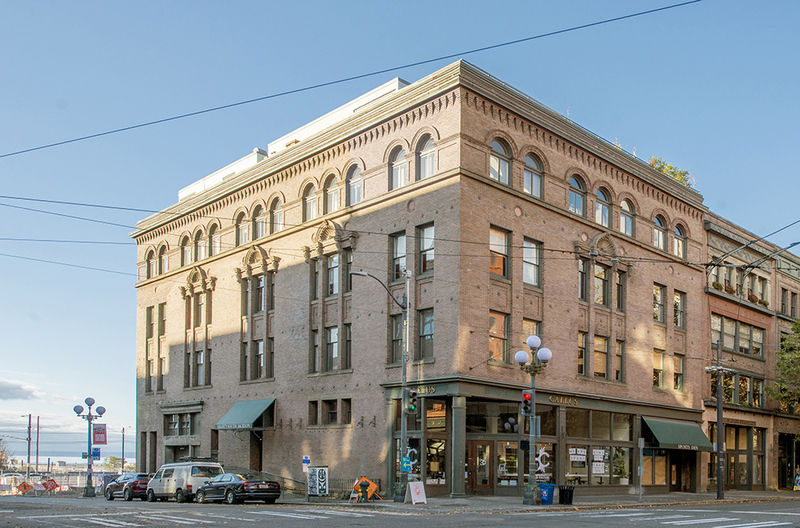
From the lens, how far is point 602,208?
41375mm

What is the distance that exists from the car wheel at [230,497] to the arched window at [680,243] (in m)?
27.4

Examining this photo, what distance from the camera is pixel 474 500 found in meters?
31.2

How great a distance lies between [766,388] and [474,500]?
28.2 m

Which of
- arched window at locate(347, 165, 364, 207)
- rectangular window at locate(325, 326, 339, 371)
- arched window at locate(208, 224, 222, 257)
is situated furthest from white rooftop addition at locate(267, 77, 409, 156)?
rectangular window at locate(325, 326, 339, 371)

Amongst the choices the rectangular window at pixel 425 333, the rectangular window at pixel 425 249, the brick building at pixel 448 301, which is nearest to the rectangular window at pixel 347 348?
the brick building at pixel 448 301

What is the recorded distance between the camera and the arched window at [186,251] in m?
51.4

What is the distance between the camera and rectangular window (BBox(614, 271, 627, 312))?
4147 cm

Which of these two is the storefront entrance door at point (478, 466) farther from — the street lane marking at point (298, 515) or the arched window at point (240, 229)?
the arched window at point (240, 229)

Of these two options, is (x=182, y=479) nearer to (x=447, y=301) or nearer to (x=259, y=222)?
(x=447, y=301)

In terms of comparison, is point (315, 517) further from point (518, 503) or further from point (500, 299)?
point (500, 299)

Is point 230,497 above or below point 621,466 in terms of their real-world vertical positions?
below

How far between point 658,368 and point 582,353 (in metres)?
7.18

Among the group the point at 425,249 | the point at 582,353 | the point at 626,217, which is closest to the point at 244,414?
the point at 425,249

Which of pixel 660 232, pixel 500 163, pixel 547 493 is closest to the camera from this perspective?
pixel 547 493
